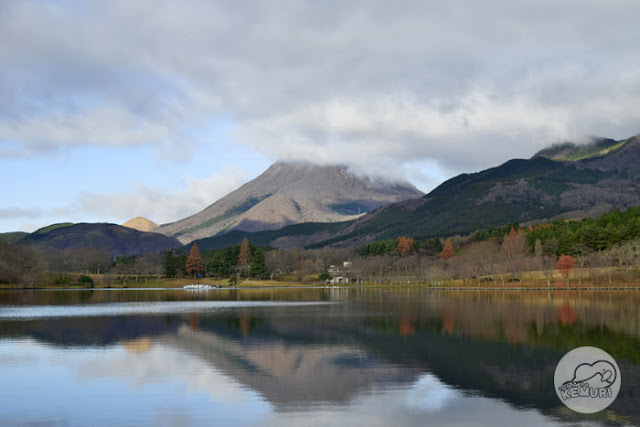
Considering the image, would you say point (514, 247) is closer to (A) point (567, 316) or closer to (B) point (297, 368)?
(A) point (567, 316)

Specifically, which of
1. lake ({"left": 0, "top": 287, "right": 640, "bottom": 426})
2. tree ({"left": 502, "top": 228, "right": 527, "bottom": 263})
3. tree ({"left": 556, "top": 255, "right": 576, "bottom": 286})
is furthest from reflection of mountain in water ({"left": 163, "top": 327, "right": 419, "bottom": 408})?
tree ({"left": 502, "top": 228, "right": 527, "bottom": 263})

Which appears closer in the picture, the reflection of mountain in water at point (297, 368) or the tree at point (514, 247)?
the reflection of mountain in water at point (297, 368)

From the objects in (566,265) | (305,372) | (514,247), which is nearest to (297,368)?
(305,372)

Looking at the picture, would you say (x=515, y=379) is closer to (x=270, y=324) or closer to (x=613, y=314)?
(x=270, y=324)

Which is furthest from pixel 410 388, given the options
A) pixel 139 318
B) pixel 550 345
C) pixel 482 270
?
pixel 482 270

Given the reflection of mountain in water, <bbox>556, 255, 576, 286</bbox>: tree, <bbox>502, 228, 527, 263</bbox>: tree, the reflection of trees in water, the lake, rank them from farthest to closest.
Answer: <bbox>502, 228, 527, 263</bbox>: tree < <bbox>556, 255, 576, 286</bbox>: tree < the reflection of trees in water < the reflection of mountain in water < the lake

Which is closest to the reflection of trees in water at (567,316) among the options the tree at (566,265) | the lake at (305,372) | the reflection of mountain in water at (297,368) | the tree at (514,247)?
the lake at (305,372)

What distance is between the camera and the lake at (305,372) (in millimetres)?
22266

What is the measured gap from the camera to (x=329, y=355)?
36.7 meters

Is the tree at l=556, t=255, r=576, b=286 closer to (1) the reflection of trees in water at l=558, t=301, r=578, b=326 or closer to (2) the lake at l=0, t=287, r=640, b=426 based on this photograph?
(1) the reflection of trees in water at l=558, t=301, r=578, b=326

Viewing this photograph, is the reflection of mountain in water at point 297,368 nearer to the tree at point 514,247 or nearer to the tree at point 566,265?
the tree at point 566,265

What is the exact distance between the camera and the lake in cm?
2227

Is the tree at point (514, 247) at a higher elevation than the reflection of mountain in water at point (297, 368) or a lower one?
higher

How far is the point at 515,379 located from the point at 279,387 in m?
12.1
